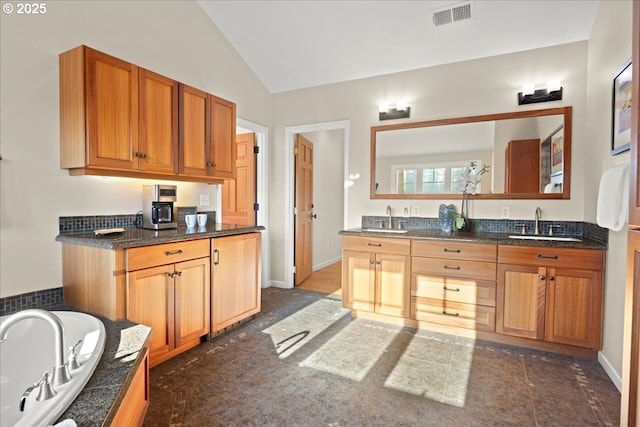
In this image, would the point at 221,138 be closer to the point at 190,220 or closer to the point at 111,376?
the point at 190,220

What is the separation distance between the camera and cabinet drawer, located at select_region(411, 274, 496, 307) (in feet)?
8.94

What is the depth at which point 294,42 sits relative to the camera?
11.6 ft

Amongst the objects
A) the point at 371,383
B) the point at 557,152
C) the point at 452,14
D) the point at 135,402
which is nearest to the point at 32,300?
the point at 135,402

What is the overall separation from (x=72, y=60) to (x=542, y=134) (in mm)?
3873

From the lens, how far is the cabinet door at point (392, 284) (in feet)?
9.93

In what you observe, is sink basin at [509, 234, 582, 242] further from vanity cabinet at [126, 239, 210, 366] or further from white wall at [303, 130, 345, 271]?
white wall at [303, 130, 345, 271]

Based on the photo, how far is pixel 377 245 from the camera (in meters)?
3.13

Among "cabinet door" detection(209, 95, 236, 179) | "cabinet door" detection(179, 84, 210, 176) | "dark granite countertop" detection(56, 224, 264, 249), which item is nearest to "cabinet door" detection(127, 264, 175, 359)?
"dark granite countertop" detection(56, 224, 264, 249)

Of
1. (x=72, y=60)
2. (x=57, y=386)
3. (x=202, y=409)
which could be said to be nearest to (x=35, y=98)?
(x=72, y=60)

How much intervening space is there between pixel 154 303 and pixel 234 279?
78 cm

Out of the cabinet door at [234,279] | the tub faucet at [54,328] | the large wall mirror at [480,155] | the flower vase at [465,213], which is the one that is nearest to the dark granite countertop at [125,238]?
the cabinet door at [234,279]

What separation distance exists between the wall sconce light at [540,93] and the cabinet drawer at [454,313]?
2.01 metres

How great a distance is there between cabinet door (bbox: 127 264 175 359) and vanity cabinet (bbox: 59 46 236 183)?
798 millimetres

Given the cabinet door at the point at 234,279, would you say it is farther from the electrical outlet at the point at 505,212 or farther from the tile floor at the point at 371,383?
the electrical outlet at the point at 505,212
